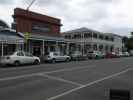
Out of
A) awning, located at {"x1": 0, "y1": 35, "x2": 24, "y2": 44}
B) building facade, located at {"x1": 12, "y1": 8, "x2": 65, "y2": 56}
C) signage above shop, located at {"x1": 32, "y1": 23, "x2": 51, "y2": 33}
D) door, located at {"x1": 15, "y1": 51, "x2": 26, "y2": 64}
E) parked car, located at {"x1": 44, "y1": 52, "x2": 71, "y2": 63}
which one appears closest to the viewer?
door, located at {"x1": 15, "y1": 51, "x2": 26, "y2": 64}

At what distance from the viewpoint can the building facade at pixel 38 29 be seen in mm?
31397

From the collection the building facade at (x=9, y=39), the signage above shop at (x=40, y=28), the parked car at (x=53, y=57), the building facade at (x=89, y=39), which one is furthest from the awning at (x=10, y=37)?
the building facade at (x=89, y=39)

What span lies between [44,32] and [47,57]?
29.4 ft

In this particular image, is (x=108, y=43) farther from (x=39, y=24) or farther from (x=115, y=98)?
(x=115, y=98)

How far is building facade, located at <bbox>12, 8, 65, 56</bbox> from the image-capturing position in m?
31.4

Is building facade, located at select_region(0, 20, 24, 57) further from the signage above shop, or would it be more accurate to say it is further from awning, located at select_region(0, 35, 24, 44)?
the signage above shop

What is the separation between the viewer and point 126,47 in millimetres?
89250

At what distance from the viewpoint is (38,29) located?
1369 inches

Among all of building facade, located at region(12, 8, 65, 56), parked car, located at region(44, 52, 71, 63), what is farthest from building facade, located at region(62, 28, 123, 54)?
parked car, located at region(44, 52, 71, 63)

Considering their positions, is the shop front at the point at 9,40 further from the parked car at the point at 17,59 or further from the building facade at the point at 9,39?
the parked car at the point at 17,59

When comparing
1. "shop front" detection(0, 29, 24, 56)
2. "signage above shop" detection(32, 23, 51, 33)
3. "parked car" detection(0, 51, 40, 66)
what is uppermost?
"signage above shop" detection(32, 23, 51, 33)

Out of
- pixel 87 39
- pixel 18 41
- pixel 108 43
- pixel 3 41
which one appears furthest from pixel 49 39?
pixel 108 43

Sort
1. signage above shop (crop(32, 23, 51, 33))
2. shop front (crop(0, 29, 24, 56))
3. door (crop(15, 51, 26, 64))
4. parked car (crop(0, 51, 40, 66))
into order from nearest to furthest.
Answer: parked car (crop(0, 51, 40, 66)), door (crop(15, 51, 26, 64)), shop front (crop(0, 29, 24, 56)), signage above shop (crop(32, 23, 51, 33))

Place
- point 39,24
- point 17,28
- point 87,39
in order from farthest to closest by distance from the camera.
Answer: point 87,39, point 39,24, point 17,28
